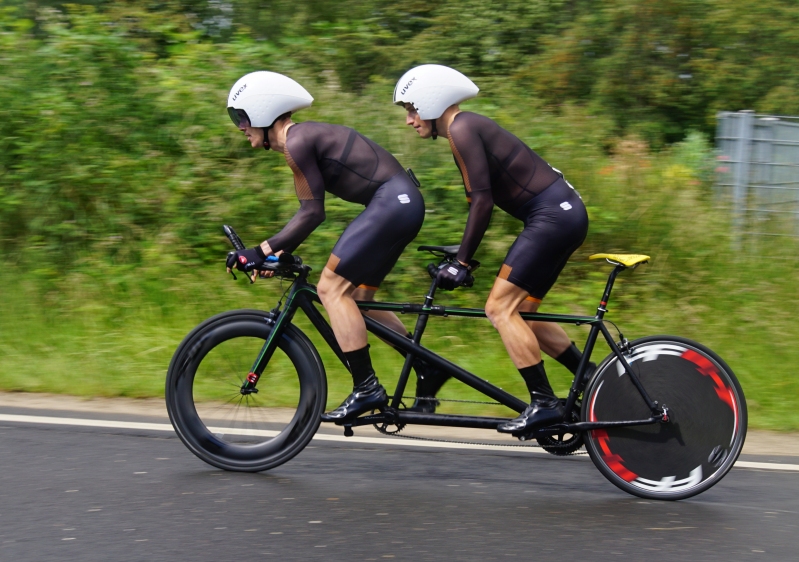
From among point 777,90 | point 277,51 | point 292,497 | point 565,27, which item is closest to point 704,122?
point 777,90

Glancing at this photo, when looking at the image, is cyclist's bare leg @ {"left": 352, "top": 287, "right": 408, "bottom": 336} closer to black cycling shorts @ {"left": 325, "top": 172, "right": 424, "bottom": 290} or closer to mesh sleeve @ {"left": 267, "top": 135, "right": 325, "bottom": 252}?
black cycling shorts @ {"left": 325, "top": 172, "right": 424, "bottom": 290}

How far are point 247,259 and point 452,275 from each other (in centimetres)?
102

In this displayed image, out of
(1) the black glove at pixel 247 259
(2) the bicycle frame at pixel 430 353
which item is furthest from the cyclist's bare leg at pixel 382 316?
(1) the black glove at pixel 247 259

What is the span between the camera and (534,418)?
489 cm

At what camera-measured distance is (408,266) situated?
8.40 m

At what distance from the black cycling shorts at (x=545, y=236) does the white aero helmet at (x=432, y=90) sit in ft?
2.12

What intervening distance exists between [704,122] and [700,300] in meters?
6.09

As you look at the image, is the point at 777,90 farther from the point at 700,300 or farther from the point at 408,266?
the point at 408,266

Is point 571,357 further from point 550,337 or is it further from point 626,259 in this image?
point 626,259

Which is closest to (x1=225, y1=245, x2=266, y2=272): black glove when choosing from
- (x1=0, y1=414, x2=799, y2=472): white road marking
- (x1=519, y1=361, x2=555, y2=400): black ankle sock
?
(x1=0, y1=414, x2=799, y2=472): white road marking

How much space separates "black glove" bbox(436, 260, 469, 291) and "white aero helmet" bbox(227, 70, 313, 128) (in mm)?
1095

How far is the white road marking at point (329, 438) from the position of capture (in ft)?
17.4

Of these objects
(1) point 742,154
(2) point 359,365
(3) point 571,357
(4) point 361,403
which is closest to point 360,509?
(4) point 361,403

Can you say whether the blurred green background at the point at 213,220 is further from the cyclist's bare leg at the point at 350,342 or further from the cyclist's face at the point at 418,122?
the cyclist's face at the point at 418,122
